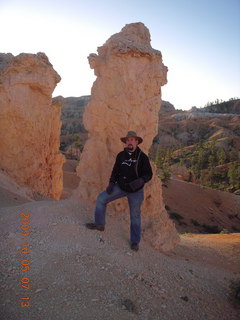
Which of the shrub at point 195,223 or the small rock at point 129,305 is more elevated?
the small rock at point 129,305

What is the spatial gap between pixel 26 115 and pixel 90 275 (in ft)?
24.4

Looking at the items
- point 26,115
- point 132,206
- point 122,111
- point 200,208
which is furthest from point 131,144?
point 200,208

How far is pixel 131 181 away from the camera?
196 inches

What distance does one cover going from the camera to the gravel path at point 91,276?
3527 millimetres

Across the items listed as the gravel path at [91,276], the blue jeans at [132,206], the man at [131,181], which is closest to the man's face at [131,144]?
the man at [131,181]

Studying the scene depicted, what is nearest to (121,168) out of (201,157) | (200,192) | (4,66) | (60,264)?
(60,264)

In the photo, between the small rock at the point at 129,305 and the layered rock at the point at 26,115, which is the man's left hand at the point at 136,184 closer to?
the small rock at the point at 129,305

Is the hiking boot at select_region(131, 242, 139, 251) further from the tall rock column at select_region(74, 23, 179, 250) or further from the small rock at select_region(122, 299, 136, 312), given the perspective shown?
the small rock at select_region(122, 299, 136, 312)

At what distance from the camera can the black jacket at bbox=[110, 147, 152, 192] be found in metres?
4.92

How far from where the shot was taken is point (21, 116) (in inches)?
397

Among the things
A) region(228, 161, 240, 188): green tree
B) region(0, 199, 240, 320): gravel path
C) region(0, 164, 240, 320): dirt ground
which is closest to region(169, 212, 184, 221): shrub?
region(228, 161, 240, 188): green tree

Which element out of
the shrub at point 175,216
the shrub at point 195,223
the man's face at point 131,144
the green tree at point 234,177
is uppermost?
the man's face at point 131,144
